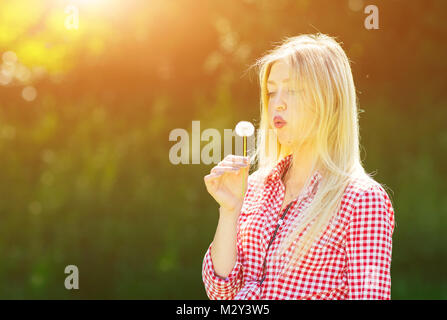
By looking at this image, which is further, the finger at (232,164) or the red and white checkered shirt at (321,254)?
the finger at (232,164)

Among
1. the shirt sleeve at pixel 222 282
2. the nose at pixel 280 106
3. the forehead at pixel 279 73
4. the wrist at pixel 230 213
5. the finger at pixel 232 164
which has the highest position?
the forehead at pixel 279 73

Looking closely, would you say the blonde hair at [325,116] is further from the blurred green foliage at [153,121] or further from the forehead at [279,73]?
the blurred green foliage at [153,121]

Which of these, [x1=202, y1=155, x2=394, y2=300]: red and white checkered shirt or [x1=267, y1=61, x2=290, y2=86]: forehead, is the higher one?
[x1=267, y1=61, x2=290, y2=86]: forehead

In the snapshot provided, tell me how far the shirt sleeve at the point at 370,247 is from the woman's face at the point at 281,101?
313mm

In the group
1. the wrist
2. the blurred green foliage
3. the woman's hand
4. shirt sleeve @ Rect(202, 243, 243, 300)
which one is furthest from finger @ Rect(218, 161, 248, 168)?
the blurred green foliage

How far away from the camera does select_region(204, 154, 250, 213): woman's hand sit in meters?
1.61

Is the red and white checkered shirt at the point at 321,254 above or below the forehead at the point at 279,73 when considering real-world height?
below

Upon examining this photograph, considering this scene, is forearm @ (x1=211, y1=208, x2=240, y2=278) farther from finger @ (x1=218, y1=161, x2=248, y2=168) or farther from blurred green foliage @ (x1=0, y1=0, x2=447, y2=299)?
blurred green foliage @ (x1=0, y1=0, x2=447, y2=299)

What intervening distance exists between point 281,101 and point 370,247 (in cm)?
49

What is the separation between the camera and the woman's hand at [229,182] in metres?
1.61

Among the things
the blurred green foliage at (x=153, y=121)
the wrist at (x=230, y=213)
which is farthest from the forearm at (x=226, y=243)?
the blurred green foliage at (x=153, y=121)

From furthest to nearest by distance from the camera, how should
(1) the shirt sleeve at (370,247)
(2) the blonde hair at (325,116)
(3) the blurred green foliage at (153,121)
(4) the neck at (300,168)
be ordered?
(3) the blurred green foliage at (153,121) < (4) the neck at (300,168) < (2) the blonde hair at (325,116) < (1) the shirt sleeve at (370,247)

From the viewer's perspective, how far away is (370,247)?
1445 mm

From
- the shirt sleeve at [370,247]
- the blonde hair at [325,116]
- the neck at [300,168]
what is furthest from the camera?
the neck at [300,168]
